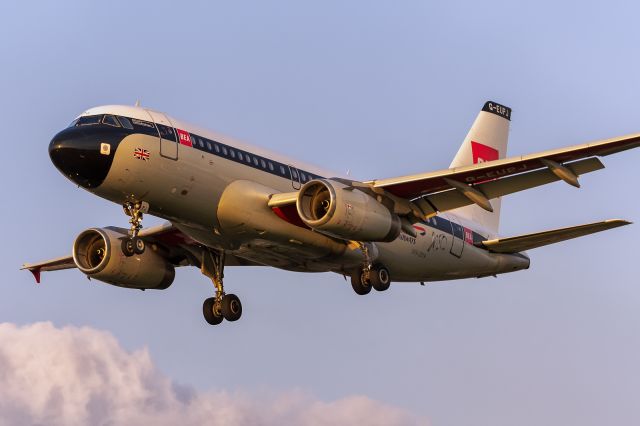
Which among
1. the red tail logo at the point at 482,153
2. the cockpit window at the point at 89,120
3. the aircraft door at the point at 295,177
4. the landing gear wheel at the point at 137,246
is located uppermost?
the red tail logo at the point at 482,153

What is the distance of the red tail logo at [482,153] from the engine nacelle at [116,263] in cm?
1576

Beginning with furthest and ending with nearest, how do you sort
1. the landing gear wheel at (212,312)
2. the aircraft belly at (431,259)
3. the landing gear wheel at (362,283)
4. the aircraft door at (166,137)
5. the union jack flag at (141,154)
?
the landing gear wheel at (212,312) → the aircraft belly at (431,259) → the landing gear wheel at (362,283) → the aircraft door at (166,137) → the union jack flag at (141,154)

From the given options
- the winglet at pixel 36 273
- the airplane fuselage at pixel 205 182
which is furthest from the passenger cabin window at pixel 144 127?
the winglet at pixel 36 273

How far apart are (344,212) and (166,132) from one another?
21.7 feet

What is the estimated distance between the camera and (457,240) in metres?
54.5

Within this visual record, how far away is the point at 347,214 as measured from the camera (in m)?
46.0

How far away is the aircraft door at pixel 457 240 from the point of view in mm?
54281

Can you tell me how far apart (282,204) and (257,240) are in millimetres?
1950

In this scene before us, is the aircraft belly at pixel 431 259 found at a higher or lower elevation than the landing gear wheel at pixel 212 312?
higher

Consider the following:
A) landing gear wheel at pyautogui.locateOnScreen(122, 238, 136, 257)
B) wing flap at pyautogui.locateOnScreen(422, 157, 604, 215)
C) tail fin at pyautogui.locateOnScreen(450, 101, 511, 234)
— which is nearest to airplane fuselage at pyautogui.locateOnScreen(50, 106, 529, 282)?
landing gear wheel at pyautogui.locateOnScreen(122, 238, 136, 257)

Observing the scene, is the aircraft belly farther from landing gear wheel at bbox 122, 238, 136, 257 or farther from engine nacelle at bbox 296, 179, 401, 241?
landing gear wheel at bbox 122, 238, 136, 257

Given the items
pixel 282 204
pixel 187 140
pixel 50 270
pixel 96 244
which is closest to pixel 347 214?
pixel 282 204

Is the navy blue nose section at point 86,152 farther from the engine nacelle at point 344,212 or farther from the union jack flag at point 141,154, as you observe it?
the engine nacelle at point 344,212

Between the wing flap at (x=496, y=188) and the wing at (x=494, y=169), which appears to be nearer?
the wing at (x=494, y=169)
